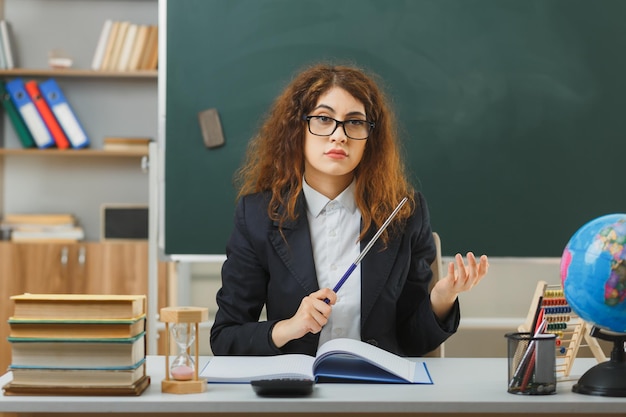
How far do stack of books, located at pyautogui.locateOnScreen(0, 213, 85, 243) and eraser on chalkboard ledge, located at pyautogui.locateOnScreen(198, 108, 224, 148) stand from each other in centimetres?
131

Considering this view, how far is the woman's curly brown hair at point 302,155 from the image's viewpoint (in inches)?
85.6

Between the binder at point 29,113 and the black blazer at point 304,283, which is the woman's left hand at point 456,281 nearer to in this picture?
the black blazer at point 304,283

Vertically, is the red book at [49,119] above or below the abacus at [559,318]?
above

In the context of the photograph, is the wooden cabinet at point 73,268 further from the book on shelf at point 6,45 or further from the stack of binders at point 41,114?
the book on shelf at point 6,45

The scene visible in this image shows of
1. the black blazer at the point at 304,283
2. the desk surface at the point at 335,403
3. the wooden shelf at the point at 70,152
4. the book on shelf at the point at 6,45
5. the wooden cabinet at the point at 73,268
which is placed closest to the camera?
the desk surface at the point at 335,403

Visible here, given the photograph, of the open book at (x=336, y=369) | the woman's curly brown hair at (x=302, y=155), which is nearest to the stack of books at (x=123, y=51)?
the woman's curly brown hair at (x=302, y=155)

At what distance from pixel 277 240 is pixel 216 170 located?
1.26 metres

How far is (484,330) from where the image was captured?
395 centimetres

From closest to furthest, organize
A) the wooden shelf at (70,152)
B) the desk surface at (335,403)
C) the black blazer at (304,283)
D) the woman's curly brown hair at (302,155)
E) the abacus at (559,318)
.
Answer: the desk surface at (335,403), the abacus at (559,318), the black blazer at (304,283), the woman's curly brown hair at (302,155), the wooden shelf at (70,152)

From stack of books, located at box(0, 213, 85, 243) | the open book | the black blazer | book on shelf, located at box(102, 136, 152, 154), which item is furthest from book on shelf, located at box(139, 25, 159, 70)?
the open book

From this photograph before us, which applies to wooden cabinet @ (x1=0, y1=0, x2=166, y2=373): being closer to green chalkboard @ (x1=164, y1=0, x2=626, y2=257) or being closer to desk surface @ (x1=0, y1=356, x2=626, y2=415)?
green chalkboard @ (x1=164, y1=0, x2=626, y2=257)

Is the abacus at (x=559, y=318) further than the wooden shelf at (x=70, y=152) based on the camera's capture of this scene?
No

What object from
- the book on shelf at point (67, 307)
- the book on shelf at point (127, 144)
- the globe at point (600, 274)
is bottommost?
the book on shelf at point (67, 307)

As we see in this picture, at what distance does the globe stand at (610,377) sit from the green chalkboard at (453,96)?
1.83 meters
